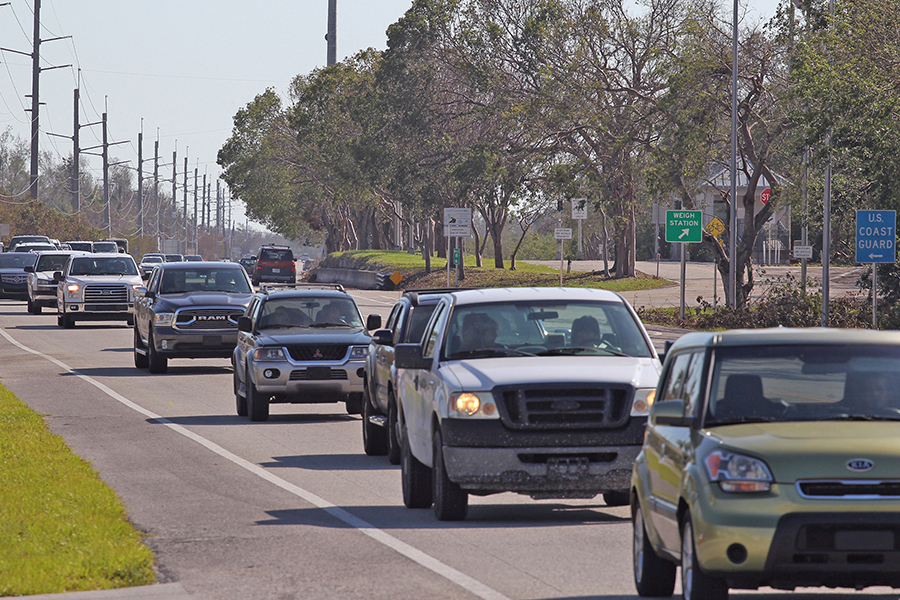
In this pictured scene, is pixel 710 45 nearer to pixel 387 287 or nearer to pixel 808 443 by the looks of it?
pixel 387 287

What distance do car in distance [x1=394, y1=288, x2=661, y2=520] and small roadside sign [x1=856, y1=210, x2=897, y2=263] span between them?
20.9 metres

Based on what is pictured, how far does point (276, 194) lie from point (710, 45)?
64800 mm

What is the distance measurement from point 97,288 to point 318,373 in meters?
22.1

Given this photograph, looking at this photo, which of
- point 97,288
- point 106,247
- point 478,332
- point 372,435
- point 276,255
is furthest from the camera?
point 276,255

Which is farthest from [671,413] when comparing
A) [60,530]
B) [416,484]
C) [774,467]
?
[60,530]

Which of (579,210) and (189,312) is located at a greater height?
(579,210)

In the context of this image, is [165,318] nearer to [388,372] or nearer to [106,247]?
[388,372]

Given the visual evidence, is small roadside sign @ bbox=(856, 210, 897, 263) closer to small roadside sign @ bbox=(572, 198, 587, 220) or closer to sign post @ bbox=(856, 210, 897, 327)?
sign post @ bbox=(856, 210, 897, 327)

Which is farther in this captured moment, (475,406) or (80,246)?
(80,246)

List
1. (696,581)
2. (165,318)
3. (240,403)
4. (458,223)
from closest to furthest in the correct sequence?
(696,581) < (240,403) < (165,318) < (458,223)

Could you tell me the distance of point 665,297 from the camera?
57188 mm

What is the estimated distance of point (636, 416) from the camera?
10.6 metres

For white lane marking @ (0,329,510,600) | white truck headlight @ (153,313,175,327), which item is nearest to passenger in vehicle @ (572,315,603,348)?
white lane marking @ (0,329,510,600)

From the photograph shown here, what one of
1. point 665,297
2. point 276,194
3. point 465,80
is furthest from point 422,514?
point 276,194
